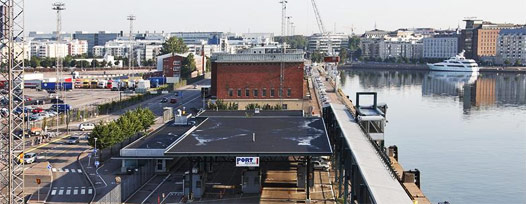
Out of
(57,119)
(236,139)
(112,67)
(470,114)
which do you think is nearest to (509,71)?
(112,67)

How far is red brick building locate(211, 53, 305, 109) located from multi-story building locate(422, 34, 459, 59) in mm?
104357

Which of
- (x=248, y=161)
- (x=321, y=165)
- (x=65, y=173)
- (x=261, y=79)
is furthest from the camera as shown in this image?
(x=261, y=79)

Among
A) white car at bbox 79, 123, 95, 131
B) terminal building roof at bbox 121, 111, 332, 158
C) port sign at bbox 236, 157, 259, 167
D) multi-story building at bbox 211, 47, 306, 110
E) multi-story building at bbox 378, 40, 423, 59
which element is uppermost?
multi-story building at bbox 378, 40, 423, 59

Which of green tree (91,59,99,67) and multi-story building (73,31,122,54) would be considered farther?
multi-story building (73,31,122,54)

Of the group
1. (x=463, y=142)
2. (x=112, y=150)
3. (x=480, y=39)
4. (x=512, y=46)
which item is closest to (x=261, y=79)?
(x=463, y=142)

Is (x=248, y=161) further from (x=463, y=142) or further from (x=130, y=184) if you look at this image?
(x=463, y=142)

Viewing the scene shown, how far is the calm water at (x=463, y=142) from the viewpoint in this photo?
2447cm

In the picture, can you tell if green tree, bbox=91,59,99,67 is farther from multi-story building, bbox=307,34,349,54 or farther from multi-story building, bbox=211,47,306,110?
A: multi-story building, bbox=307,34,349,54

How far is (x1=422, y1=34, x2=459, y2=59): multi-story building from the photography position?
13662cm

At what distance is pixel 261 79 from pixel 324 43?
131859 mm

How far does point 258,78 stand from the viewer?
37.2 meters

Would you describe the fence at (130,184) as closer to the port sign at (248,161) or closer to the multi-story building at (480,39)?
the port sign at (248,161)

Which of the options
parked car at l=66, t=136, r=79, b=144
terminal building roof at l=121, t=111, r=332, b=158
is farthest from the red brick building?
terminal building roof at l=121, t=111, r=332, b=158

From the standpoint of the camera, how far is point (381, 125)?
849 inches
